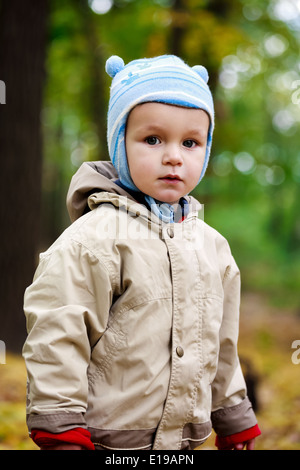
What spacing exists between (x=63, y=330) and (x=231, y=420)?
108 centimetres

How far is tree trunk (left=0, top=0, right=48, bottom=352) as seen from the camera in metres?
6.18

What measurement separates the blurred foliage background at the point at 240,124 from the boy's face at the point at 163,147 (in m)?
2.49

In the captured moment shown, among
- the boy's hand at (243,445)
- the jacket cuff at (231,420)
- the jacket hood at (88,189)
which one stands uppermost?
the jacket hood at (88,189)

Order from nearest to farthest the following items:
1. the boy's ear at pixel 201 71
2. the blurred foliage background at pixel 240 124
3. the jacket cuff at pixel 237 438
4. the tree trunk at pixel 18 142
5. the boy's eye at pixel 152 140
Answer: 1. the boy's eye at pixel 152 140
2. the boy's ear at pixel 201 71
3. the jacket cuff at pixel 237 438
4. the tree trunk at pixel 18 142
5. the blurred foliage background at pixel 240 124

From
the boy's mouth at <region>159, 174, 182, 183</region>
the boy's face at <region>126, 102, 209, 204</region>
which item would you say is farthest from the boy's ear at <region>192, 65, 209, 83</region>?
the boy's mouth at <region>159, 174, 182, 183</region>

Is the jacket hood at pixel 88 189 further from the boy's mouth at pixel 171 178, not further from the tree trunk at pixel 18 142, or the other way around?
the tree trunk at pixel 18 142

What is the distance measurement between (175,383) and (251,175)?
12.5 metres

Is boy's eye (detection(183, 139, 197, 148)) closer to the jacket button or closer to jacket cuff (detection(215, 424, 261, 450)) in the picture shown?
the jacket button

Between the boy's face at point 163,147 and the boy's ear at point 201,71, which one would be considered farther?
the boy's ear at point 201,71

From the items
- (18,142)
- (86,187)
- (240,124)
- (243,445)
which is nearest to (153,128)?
(86,187)

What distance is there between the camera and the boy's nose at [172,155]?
2182mm

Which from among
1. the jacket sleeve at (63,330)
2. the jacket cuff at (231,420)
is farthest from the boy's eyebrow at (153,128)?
the jacket cuff at (231,420)

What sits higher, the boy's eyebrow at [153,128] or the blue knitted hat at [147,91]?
the blue knitted hat at [147,91]

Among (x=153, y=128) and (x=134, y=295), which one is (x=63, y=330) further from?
(x=153, y=128)
